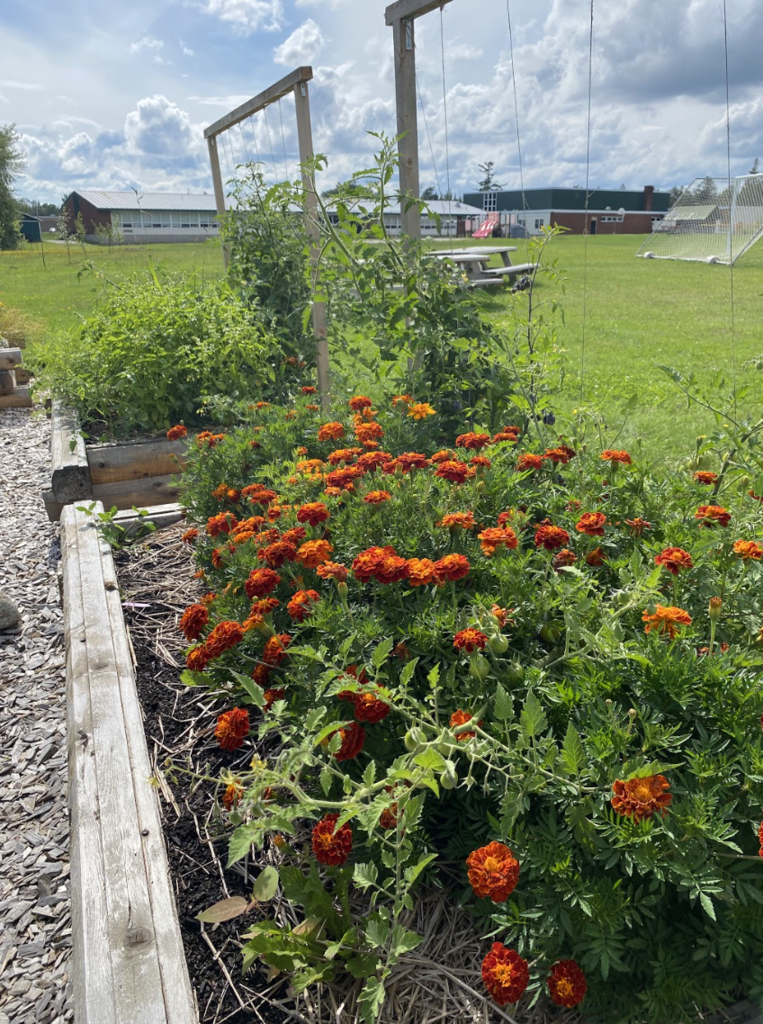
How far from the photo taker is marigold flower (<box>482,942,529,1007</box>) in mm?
1041

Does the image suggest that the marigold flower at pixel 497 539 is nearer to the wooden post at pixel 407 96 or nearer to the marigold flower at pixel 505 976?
the marigold flower at pixel 505 976

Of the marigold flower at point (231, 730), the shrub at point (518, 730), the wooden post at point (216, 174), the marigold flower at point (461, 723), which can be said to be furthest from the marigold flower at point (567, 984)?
the wooden post at point (216, 174)

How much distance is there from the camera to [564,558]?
1741 millimetres

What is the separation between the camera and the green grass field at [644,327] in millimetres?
4844

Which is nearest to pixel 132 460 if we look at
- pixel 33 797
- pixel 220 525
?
pixel 220 525

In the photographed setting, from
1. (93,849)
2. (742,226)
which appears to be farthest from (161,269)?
(742,226)

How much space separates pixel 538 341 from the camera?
302cm

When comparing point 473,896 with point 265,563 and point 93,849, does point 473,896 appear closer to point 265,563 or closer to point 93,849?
point 93,849

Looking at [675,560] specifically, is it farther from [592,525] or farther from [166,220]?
[166,220]

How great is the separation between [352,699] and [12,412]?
6.72m

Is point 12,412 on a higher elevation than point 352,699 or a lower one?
lower

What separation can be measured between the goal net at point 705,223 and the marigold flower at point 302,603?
19163 millimetres

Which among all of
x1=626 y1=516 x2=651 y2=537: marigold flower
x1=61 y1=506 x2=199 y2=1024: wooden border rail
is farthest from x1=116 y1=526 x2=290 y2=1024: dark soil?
x1=626 y1=516 x2=651 y2=537: marigold flower

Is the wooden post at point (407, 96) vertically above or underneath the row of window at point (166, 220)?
underneath
